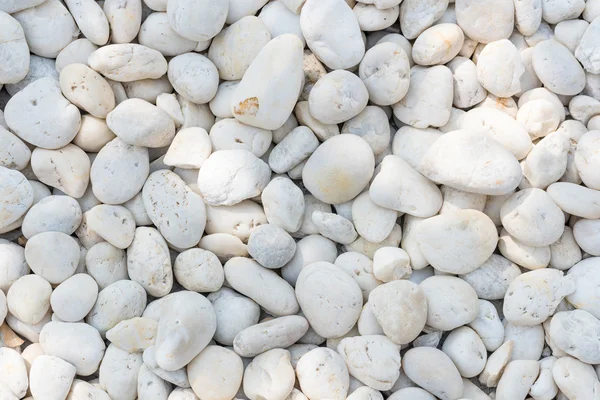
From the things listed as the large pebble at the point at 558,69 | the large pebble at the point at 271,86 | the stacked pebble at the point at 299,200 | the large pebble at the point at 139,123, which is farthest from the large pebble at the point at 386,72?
the large pebble at the point at 139,123

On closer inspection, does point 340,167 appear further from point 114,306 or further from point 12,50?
point 12,50

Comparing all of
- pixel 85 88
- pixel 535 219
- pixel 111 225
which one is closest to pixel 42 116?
pixel 85 88

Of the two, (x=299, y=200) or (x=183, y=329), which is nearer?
(x=183, y=329)

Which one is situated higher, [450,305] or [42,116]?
[42,116]

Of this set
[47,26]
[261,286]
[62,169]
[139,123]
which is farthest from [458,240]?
[47,26]

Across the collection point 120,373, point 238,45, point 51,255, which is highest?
point 238,45

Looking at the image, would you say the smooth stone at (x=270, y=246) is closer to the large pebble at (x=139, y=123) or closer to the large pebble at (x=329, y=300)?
the large pebble at (x=329, y=300)
